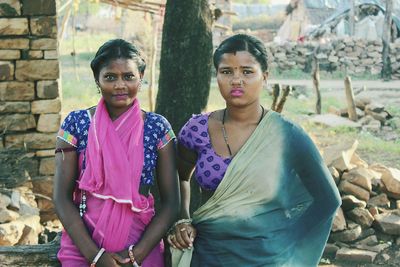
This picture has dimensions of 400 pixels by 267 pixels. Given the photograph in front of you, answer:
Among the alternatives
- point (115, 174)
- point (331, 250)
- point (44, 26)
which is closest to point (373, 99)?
point (331, 250)

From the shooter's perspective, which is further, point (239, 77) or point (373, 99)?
point (373, 99)

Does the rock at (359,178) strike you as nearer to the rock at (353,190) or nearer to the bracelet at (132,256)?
the rock at (353,190)

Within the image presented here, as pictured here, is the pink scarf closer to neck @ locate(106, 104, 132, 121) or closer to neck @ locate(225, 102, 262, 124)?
neck @ locate(106, 104, 132, 121)

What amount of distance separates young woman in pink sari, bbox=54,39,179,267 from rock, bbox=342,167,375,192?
164 inches

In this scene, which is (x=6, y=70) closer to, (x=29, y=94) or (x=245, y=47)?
(x=29, y=94)

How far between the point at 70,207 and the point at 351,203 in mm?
4268

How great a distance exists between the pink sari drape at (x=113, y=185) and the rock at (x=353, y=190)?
420cm

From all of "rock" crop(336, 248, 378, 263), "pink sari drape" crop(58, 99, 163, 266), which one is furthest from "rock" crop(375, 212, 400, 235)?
"pink sari drape" crop(58, 99, 163, 266)

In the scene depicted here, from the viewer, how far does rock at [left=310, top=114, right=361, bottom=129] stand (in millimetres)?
12102

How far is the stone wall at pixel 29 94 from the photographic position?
5.88 meters

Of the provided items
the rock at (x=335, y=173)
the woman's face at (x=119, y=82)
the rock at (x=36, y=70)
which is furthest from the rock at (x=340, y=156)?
the woman's face at (x=119, y=82)

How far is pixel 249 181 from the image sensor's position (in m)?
2.37

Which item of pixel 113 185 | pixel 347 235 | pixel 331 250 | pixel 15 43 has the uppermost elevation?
pixel 15 43

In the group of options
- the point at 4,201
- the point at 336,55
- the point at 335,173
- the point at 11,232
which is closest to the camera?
the point at 11,232
